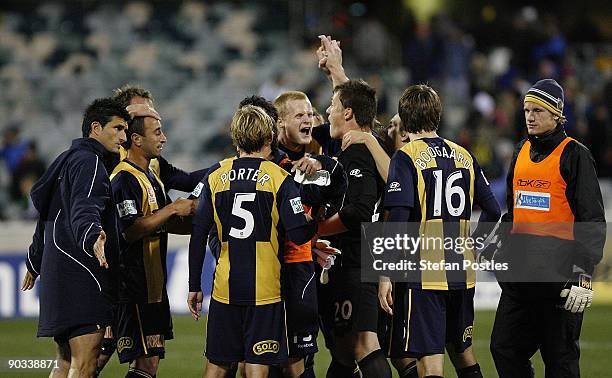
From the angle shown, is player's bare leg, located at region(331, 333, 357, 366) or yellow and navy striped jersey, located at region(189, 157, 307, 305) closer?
yellow and navy striped jersey, located at region(189, 157, 307, 305)

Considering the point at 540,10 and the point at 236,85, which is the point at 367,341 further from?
the point at 540,10

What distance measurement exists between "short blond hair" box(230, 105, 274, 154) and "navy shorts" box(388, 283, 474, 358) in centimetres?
126

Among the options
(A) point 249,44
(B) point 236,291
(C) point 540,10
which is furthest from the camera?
(C) point 540,10

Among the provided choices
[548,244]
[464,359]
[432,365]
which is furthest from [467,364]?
[548,244]

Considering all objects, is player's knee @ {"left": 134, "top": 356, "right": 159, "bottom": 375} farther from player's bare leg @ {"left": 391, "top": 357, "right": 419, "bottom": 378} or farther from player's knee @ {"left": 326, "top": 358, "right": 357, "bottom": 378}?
player's bare leg @ {"left": 391, "top": 357, "right": 419, "bottom": 378}

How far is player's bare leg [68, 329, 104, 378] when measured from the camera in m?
6.15

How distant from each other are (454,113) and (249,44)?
4.29 meters

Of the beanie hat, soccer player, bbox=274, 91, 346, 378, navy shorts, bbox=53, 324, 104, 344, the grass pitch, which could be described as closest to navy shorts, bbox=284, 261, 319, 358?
soccer player, bbox=274, 91, 346, 378

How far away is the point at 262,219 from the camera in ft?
19.3

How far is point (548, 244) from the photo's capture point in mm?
6238

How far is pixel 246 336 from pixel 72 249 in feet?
4.11

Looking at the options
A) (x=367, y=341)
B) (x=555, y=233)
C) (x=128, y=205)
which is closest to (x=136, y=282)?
(x=128, y=205)

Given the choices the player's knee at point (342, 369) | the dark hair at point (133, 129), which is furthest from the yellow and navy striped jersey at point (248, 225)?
the dark hair at point (133, 129)

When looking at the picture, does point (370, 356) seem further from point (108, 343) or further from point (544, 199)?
point (108, 343)
